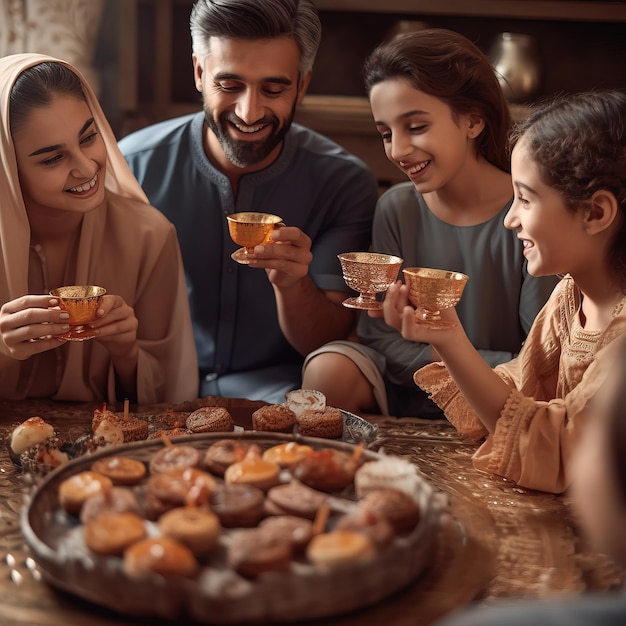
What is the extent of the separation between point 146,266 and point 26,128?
0.51 meters

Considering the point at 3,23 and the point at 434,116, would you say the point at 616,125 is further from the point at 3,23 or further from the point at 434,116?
the point at 3,23

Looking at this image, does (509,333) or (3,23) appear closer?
(509,333)

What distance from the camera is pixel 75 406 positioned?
2289 millimetres

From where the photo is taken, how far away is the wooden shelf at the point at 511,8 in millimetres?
4312

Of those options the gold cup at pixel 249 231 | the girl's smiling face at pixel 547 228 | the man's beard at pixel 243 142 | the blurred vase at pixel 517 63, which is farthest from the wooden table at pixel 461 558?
the blurred vase at pixel 517 63

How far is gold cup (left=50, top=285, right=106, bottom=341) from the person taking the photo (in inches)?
76.0

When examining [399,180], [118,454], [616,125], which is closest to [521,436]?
[616,125]

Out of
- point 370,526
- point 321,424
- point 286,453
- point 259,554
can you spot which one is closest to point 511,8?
point 321,424

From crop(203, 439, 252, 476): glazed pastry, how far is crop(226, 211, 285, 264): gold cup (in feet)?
2.37

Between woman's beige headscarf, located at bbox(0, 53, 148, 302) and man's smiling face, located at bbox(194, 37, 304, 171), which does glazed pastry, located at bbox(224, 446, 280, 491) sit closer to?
woman's beige headscarf, located at bbox(0, 53, 148, 302)

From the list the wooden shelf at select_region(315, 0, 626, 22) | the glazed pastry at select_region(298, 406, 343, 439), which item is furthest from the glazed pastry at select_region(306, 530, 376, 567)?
the wooden shelf at select_region(315, 0, 626, 22)

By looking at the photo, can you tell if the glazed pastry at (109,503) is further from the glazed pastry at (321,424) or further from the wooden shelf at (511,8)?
the wooden shelf at (511,8)

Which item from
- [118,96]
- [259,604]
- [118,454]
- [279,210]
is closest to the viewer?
[259,604]

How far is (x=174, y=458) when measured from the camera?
1.52m
